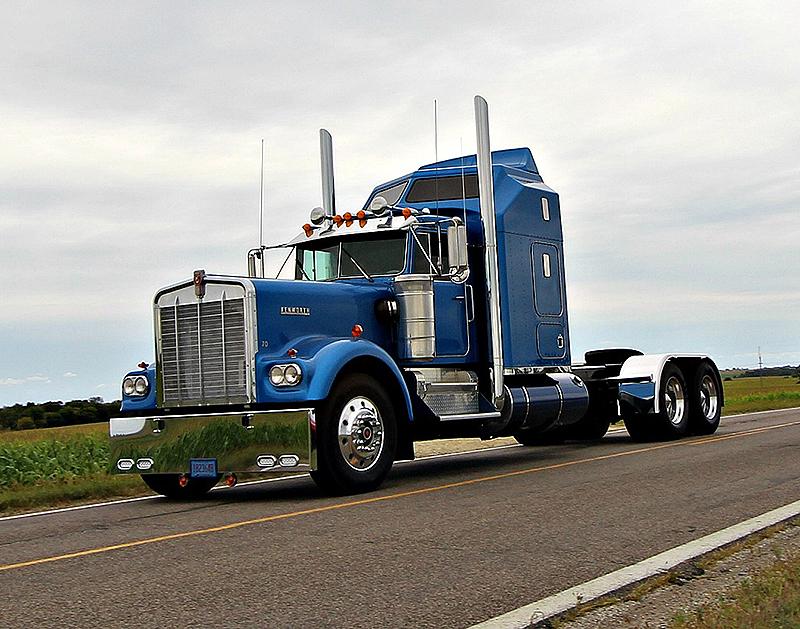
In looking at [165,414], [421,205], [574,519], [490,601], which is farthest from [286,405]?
[490,601]

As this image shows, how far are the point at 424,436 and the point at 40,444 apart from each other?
607cm

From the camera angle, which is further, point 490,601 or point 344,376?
point 344,376

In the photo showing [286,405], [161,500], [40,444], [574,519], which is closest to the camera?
[574,519]

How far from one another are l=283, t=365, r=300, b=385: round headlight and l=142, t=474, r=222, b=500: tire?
1.70m

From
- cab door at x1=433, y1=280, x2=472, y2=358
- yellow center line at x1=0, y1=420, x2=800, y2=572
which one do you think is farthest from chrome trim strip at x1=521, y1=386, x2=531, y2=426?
cab door at x1=433, y1=280, x2=472, y2=358

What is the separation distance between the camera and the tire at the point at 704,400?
19.3m

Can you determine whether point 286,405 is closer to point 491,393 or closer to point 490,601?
point 491,393

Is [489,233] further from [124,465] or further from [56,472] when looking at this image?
[56,472]

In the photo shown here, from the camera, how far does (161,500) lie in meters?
12.0

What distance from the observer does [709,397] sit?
20.0 m

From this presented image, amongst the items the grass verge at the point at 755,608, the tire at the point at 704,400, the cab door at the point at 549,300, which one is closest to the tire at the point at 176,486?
the cab door at the point at 549,300

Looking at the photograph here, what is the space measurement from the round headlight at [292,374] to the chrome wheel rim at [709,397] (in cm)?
1069

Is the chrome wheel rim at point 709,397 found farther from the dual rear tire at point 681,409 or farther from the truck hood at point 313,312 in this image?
the truck hood at point 313,312

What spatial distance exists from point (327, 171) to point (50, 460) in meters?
5.63
